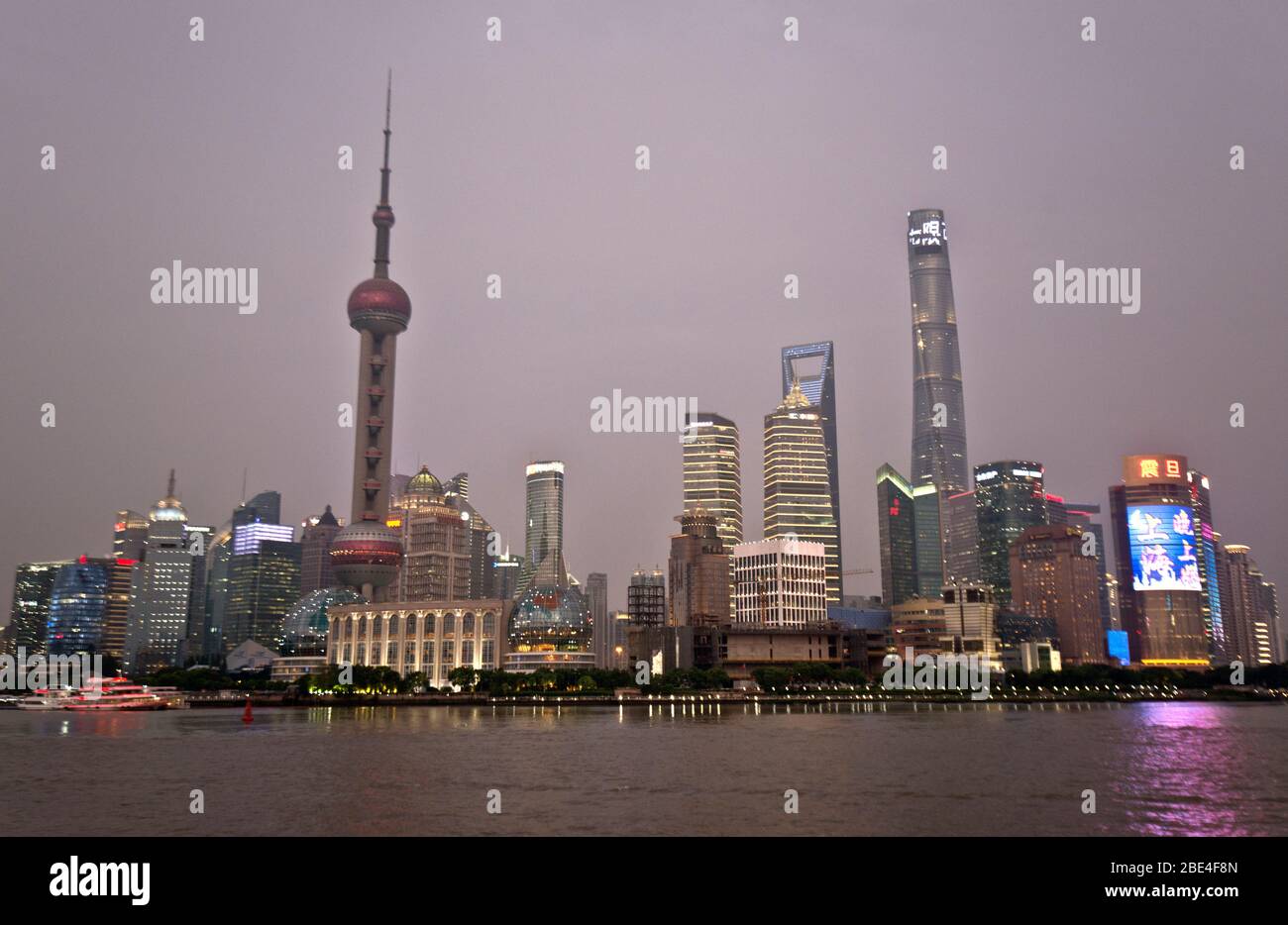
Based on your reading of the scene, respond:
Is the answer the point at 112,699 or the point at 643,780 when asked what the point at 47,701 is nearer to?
the point at 112,699

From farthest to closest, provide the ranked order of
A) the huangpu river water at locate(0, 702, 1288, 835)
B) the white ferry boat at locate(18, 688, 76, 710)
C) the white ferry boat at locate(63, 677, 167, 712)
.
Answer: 1. the white ferry boat at locate(63, 677, 167, 712)
2. the white ferry boat at locate(18, 688, 76, 710)
3. the huangpu river water at locate(0, 702, 1288, 835)

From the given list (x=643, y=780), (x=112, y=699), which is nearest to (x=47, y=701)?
(x=112, y=699)

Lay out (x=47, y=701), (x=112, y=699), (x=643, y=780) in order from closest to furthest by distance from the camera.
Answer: (x=643, y=780) → (x=47, y=701) → (x=112, y=699)

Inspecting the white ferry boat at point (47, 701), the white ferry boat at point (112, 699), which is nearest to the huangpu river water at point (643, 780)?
the white ferry boat at point (112, 699)

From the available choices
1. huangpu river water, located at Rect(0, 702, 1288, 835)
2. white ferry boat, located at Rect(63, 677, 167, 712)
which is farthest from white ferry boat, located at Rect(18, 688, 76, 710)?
huangpu river water, located at Rect(0, 702, 1288, 835)

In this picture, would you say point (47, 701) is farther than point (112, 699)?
No

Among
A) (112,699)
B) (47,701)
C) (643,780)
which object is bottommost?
(47,701)

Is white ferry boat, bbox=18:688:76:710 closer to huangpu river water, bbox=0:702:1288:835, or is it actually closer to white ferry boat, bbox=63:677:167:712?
white ferry boat, bbox=63:677:167:712
